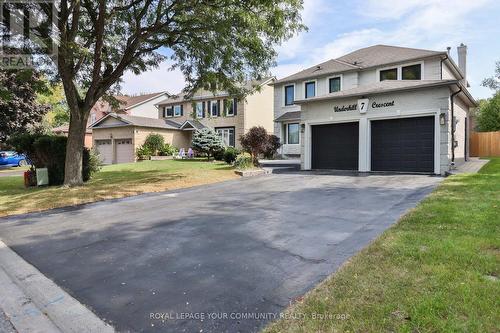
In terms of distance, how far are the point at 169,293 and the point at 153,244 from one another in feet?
5.89

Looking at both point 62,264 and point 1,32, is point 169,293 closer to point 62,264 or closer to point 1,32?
point 62,264

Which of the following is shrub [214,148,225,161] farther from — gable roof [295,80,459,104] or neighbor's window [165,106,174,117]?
neighbor's window [165,106,174,117]

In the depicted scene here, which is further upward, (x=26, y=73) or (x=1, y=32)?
(x=1, y=32)

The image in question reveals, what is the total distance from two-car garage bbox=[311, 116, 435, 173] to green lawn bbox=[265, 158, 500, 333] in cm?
901

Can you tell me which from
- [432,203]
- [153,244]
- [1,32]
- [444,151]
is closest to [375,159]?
[444,151]

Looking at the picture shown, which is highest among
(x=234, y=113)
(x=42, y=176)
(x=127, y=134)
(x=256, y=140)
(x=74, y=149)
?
(x=234, y=113)

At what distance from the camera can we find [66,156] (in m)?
11.9

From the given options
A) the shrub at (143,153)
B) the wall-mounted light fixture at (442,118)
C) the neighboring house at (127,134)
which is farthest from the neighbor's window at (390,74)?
the shrub at (143,153)

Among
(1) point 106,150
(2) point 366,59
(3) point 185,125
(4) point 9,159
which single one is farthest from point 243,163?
(4) point 9,159

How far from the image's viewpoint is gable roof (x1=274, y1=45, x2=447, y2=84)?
2195cm

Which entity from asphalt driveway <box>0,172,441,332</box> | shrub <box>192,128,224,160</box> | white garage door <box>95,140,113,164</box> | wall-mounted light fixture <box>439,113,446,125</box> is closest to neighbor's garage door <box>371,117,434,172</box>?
wall-mounted light fixture <box>439,113,446,125</box>

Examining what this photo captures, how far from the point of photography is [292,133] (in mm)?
27391

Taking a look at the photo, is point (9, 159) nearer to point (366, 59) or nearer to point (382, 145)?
point (382, 145)

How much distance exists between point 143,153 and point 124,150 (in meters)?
3.04
